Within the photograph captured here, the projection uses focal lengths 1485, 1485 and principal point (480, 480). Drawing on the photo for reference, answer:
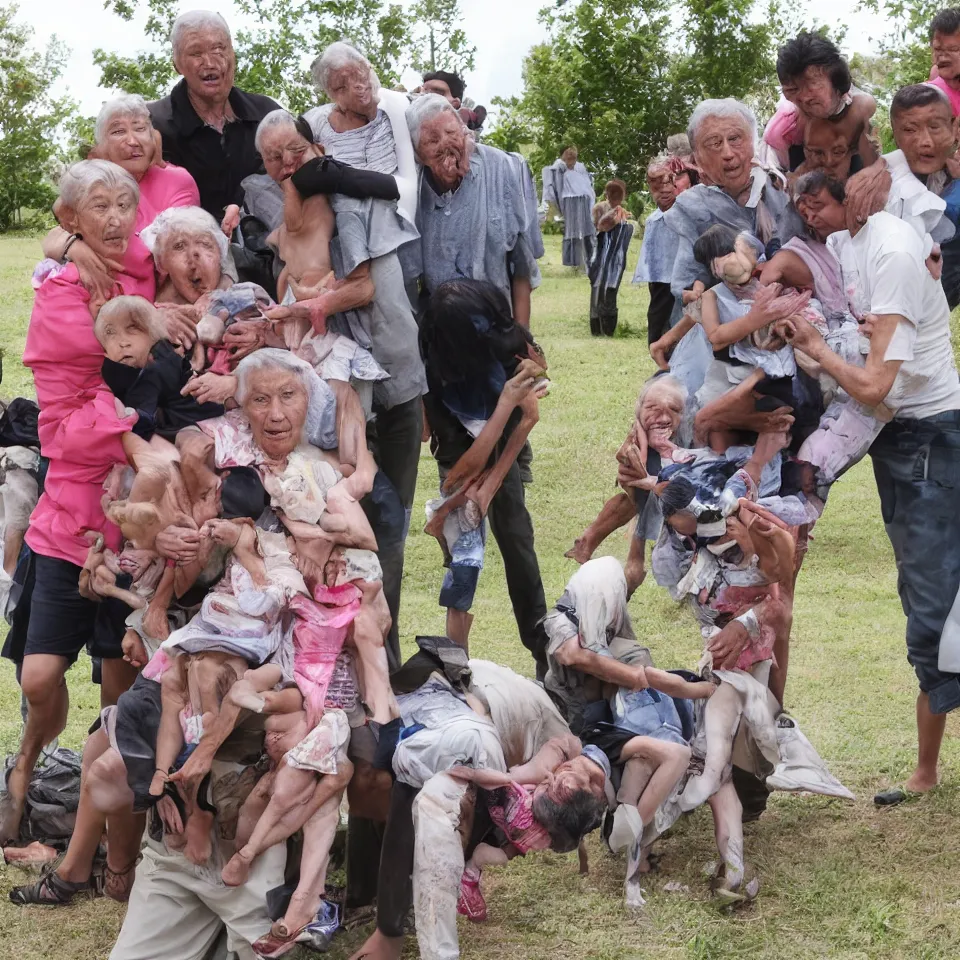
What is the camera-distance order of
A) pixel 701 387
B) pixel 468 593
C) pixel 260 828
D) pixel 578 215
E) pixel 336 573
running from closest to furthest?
pixel 260 828 → pixel 336 573 → pixel 701 387 → pixel 468 593 → pixel 578 215

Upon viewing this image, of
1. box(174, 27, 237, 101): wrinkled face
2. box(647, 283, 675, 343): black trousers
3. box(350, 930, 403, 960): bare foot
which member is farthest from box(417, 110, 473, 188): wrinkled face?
box(647, 283, 675, 343): black trousers

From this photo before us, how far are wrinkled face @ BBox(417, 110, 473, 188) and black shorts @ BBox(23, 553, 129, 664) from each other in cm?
199

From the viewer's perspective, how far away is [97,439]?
4684 millimetres

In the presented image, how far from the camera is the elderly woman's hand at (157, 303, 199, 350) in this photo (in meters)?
4.62

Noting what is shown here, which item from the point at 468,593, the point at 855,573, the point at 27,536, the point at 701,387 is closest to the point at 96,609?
the point at 27,536

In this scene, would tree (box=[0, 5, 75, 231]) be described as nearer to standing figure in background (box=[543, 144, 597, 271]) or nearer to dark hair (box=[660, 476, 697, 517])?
standing figure in background (box=[543, 144, 597, 271])

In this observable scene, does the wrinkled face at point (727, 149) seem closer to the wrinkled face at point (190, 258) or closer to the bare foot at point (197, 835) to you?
the wrinkled face at point (190, 258)

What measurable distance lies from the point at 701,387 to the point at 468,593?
1331 millimetres

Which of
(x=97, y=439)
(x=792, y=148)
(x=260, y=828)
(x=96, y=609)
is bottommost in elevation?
(x=260, y=828)

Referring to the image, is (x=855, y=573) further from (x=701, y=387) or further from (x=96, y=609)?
(x=96, y=609)

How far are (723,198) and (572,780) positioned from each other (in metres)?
2.21

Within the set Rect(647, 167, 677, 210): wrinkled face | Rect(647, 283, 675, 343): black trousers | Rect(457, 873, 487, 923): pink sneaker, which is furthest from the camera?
Rect(647, 283, 675, 343): black trousers

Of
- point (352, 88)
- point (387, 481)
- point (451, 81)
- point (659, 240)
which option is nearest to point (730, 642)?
point (387, 481)

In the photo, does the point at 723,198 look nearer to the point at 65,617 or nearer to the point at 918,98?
the point at 918,98
